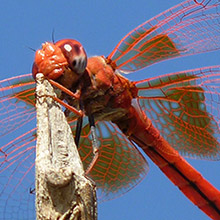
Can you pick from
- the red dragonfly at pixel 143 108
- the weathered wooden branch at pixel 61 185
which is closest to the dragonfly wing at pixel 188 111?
the red dragonfly at pixel 143 108

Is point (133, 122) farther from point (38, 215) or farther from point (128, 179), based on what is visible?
point (38, 215)

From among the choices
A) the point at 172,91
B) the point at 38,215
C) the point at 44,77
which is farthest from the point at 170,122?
the point at 38,215

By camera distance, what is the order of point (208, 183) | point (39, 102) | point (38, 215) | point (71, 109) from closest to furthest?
point (38, 215), point (39, 102), point (71, 109), point (208, 183)

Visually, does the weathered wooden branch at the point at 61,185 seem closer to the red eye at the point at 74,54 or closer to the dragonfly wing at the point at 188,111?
the red eye at the point at 74,54

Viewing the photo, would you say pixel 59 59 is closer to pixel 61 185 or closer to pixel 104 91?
pixel 104 91

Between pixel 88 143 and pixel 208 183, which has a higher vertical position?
pixel 88 143

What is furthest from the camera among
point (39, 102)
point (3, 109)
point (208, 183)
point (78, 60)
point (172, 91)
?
point (208, 183)
